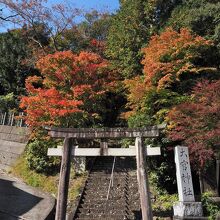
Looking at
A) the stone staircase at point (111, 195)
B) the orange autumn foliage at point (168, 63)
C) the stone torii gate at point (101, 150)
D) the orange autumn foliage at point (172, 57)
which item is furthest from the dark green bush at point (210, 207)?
the orange autumn foliage at point (172, 57)

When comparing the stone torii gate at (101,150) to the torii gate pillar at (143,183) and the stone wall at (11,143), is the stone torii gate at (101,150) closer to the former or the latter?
the torii gate pillar at (143,183)

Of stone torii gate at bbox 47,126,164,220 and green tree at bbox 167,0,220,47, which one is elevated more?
green tree at bbox 167,0,220,47

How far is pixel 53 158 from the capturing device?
15812 mm

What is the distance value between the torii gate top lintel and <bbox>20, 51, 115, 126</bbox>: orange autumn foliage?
191 inches

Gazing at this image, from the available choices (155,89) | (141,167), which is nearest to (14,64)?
(155,89)

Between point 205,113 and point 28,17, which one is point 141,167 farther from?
point 28,17

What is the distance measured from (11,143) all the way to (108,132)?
10.0m

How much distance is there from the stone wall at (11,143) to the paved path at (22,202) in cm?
301

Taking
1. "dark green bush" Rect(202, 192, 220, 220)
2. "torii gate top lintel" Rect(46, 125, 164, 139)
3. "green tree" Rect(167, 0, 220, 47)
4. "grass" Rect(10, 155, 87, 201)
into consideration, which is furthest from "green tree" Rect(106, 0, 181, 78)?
"torii gate top lintel" Rect(46, 125, 164, 139)

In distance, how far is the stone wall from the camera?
17.7 meters

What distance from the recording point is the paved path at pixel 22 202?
35.5 ft

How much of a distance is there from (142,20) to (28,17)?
8.48m

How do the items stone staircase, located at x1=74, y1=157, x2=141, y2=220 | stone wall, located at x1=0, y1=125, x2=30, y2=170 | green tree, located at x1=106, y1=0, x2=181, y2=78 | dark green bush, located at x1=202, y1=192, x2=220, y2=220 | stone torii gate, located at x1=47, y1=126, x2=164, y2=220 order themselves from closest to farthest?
stone torii gate, located at x1=47, y1=126, x2=164, y2=220 → dark green bush, located at x1=202, y1=192, x2=220, y2=220 → stone staircase, located at x1=74, y1=157, x2=141, y2=220 → stone wall, located at x1=0, y1=125, x2=30, y2=170 → green tree, located at x1=106, y1=0, x2=181, y2=78

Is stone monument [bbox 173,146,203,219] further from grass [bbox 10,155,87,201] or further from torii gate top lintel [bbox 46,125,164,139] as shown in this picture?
grass [bbox 10,155,87,201]
